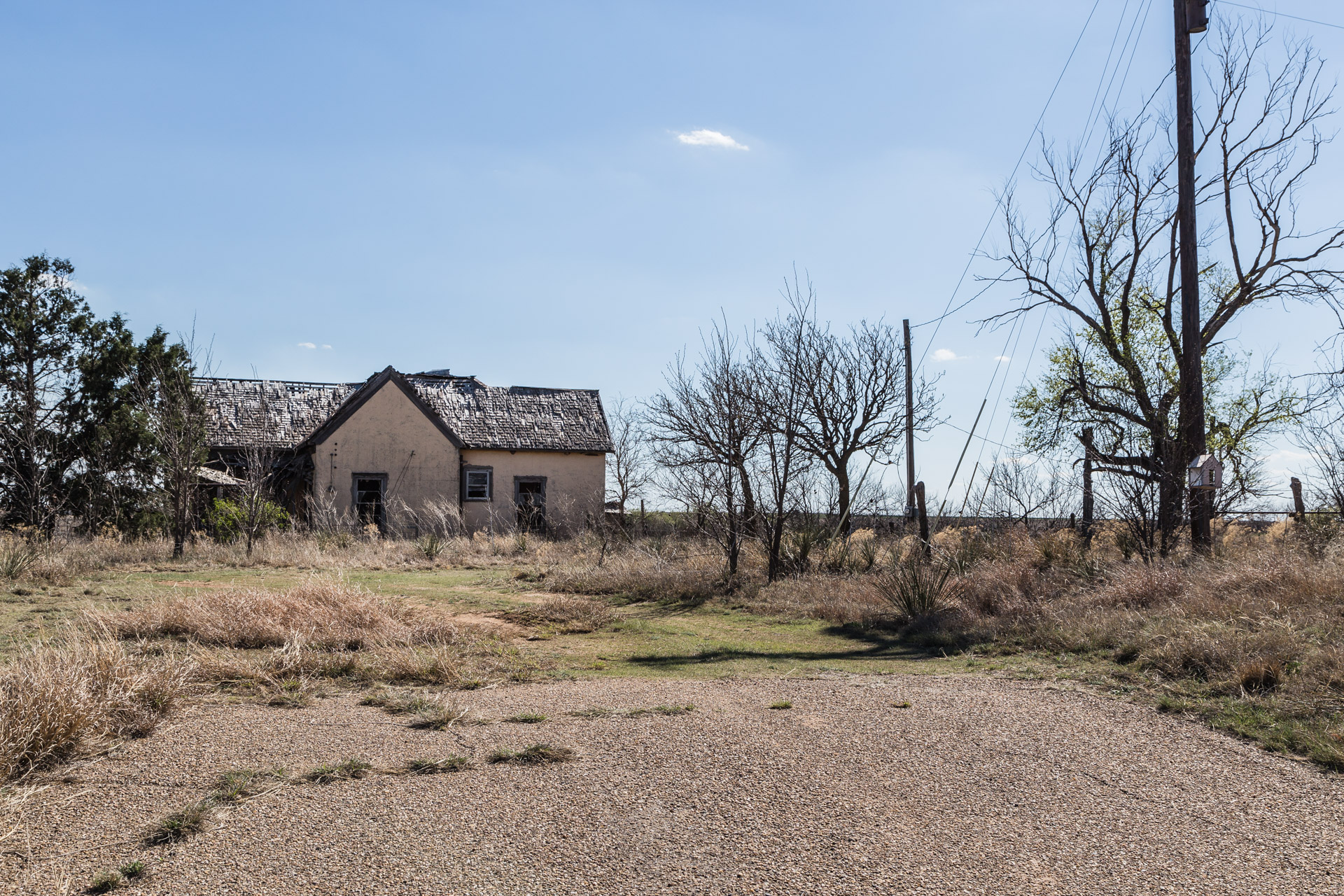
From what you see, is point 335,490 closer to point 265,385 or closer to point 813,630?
point 265,385

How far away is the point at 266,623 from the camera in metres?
7.80

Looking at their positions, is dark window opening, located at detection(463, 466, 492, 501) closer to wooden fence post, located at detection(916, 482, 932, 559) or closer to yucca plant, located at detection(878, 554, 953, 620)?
wooden fence post, located at detection(916, 482, 932, 559)

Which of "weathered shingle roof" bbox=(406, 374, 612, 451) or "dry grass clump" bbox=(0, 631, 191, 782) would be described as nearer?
"dry grass clump" bbox=(0, 631, 191, 782)

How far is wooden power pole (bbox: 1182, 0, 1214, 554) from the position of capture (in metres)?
11.8

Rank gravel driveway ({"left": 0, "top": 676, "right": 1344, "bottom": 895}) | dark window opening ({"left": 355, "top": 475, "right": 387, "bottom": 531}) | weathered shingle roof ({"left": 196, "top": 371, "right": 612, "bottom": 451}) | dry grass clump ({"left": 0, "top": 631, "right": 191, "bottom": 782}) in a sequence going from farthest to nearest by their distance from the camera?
weathered shingle roof ({"left": 196, "top": 371, "right": 612, "bottom": 451})
dark window opening ({"left": 355, "top": 475, "right": 387, "bottom": 531})
dry grass clump ({"left": 0, "top": 631, "right": 191, "bottom": 782})
gravel driveway ({"left": 0, "top": 676, "right": 1344, "bottom": 895})

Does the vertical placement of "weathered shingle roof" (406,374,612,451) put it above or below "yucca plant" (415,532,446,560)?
above

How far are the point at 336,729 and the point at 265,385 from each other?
26.3 m

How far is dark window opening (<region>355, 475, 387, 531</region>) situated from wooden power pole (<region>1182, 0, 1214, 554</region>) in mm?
21504

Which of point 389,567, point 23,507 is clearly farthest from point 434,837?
point 23,507

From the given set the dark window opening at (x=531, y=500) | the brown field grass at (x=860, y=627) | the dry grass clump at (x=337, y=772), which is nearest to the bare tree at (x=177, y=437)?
the brown field grass at (x=860, y=627)

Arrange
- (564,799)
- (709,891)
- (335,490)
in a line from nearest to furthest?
1. (709,891)
2. (564,799)
3. (335,490)

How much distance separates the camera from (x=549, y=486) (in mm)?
28469

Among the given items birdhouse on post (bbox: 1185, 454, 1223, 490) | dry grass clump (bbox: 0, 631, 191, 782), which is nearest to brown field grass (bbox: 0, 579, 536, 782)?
dry grass clump (bbox: 0, 631, 191, 782)

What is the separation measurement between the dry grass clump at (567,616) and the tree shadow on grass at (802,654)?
180 centimetres
